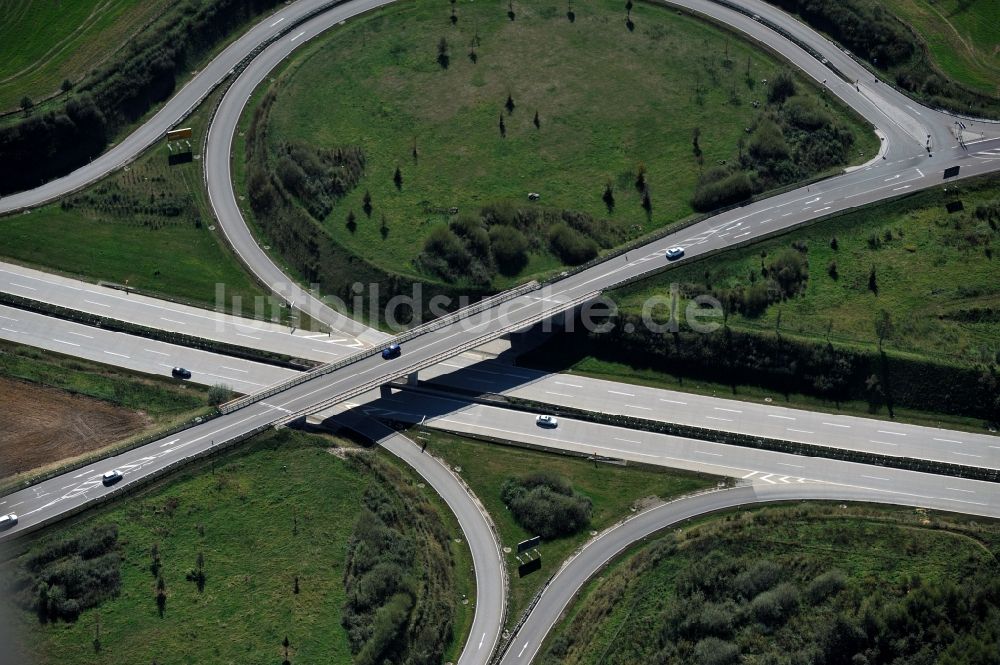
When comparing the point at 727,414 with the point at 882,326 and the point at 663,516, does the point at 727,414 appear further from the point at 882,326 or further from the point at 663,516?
the point at 882,326

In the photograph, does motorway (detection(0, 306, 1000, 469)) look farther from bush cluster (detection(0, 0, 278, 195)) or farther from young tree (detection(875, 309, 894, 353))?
bush cluster (detection(0, 0, 278, 195))

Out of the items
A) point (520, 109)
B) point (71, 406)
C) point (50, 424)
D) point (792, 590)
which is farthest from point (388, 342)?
point (792, 590)

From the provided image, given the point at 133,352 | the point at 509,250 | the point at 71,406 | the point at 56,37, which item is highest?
the point at 56,37

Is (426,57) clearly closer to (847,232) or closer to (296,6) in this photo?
(296,6)

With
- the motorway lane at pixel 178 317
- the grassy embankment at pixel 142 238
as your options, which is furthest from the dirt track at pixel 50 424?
the grassy embankment at pixel 142 238

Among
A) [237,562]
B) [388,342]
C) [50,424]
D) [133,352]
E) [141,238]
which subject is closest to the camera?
[237,562]

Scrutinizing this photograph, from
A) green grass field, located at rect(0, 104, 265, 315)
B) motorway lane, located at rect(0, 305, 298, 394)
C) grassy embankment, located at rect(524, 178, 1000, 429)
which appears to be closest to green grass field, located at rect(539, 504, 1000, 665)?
grassy embankment, located at rect(524, 178, 1000, 429)
